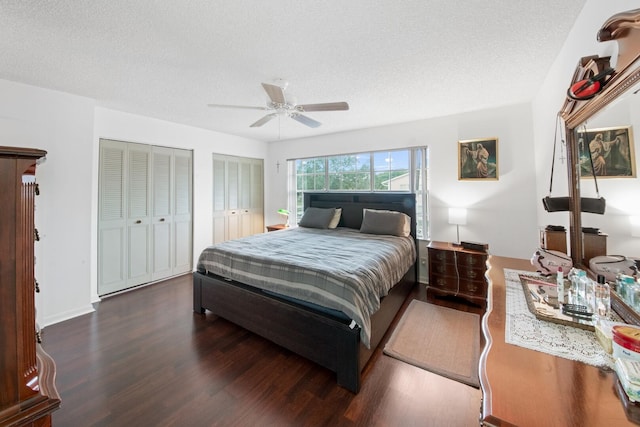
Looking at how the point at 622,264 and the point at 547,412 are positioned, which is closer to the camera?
the point at 547,412

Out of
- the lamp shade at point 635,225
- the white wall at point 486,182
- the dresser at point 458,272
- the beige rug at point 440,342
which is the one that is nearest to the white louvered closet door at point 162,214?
the white wall at point 486,182

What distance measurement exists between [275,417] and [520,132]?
400cm

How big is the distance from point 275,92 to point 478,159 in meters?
2.87

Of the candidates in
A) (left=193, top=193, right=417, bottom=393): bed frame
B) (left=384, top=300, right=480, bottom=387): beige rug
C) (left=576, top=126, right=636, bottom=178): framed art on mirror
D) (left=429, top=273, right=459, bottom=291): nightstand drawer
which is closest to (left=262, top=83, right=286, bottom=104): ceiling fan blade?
(left=193, top=193, right=417, bottom=393): bed frame

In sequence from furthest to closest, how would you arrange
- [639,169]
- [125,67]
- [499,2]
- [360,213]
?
1. [360,213]
2. [125,67]
3. [499,2]
4. [639,169]


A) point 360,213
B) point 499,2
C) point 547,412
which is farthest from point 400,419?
point 360,213

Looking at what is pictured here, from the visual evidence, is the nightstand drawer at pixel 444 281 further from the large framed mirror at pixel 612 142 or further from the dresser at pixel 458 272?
the large framed mirror at pixel 612 142

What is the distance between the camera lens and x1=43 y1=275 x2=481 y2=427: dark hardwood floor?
1.58 m

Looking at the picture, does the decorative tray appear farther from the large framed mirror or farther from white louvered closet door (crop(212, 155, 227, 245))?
white louvered closet door (crop(212, 155, 227, 245))

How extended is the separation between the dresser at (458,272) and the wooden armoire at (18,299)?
349 centimetres

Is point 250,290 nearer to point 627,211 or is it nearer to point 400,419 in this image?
point 400,419

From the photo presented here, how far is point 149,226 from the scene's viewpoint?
385 cm

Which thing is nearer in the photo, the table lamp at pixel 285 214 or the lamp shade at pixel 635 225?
the lamp shade at pixel 635 225

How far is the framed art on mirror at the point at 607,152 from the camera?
3.57 ft
